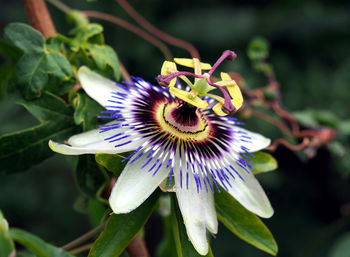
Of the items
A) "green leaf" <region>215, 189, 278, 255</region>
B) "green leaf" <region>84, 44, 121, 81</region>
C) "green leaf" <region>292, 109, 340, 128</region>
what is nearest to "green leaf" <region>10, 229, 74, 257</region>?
"green leaf" <region>215, 189, 278, 255</region>

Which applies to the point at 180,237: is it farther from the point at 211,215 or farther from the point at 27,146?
the point at 27,146

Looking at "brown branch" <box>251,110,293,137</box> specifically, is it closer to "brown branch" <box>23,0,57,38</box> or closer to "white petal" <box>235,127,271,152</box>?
"white petal" <box>235,127,271,152</box>

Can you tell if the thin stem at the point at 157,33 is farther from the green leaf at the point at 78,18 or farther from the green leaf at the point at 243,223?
the green leaf at the point at 243,223

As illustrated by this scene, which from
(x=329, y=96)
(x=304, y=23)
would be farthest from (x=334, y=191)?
(x=304, y=23)

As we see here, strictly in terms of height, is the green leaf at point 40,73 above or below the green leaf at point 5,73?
above

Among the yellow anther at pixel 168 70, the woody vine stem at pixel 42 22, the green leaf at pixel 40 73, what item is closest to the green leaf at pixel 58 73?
the green leaf at pixel 40 73

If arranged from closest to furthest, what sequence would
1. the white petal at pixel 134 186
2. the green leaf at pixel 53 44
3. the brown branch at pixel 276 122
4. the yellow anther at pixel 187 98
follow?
the white petal at pixel 134 186
the yellow anther at pixel 187 98
the green leaf at pixel 53 44
the brown branch at pixel 276 122

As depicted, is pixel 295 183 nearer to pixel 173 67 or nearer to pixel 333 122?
pixel 333 122

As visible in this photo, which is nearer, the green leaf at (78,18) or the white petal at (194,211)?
the white petal at (194,211)
